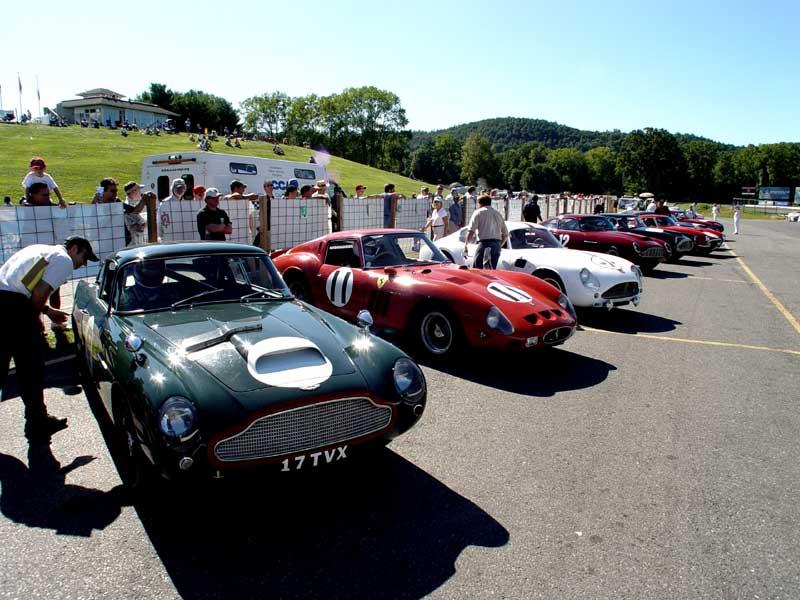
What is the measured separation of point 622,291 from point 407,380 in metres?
5.77

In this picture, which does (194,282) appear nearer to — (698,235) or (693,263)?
(693,263)

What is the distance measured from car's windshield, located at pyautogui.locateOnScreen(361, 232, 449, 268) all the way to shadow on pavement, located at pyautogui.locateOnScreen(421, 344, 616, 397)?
1.41m

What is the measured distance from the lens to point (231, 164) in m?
20.3

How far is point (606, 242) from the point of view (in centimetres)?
1318

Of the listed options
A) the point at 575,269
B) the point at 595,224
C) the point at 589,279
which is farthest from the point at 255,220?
the point at 595,224

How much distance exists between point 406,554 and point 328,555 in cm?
38

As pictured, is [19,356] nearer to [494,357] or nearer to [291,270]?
[291,270]

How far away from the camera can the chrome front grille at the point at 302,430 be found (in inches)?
112

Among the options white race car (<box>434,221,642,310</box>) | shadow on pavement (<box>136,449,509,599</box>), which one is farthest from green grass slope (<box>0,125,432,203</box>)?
shadow on pavement (<box>136,449,509,599</box>)

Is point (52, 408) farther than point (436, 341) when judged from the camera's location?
No

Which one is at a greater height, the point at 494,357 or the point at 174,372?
the point at 174,372

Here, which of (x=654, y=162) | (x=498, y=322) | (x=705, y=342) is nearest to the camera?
(x=498, y=322)

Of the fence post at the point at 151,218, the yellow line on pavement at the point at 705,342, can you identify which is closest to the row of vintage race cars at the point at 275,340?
the yellow line on pavement at the point at 705,342

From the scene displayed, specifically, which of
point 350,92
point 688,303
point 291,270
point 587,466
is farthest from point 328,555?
point 350,92
